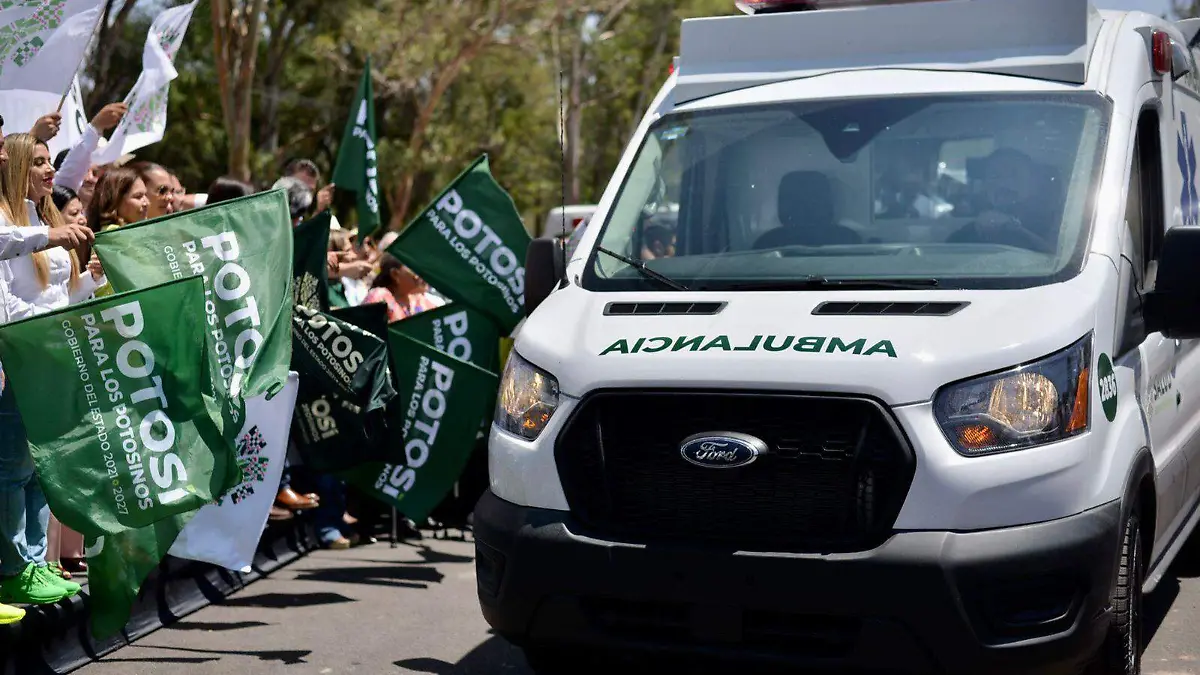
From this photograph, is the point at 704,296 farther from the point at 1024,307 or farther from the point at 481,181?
the point at 481,181

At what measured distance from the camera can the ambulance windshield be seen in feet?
16.4

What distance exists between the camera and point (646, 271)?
5.24 metres

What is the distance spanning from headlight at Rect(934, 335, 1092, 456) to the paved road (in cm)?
179

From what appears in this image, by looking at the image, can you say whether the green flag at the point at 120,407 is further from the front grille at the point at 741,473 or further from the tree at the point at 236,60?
the tree at the point at 236,60

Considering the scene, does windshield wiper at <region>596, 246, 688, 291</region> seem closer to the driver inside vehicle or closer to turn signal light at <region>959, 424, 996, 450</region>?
the driver inside vehicle

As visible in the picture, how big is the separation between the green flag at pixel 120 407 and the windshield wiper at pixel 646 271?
1.56 meters

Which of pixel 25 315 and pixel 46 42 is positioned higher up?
pixel 46 42

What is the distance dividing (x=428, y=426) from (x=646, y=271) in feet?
10.5

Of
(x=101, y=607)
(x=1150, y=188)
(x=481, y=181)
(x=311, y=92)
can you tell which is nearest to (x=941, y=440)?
(x=1150, y=188)

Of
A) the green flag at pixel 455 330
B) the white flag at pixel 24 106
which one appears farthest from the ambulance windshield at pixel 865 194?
the white flag at pixel 24 106

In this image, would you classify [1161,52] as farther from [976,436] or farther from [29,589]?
[29,589]

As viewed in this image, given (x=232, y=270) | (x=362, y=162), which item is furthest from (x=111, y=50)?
(x=232, y=270)

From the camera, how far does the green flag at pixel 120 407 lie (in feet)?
16.8

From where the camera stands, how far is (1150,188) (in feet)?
18.2
